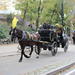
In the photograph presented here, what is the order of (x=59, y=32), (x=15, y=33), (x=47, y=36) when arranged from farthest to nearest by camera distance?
(x=59, y=32) → (x=47, y=36) → (x=15, y=33)

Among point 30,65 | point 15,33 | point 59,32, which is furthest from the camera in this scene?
point 59,32

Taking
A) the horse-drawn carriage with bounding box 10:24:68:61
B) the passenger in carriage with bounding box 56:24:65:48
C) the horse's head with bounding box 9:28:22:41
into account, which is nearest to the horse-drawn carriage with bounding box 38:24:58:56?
the horse-drawn carriage with bounding box 10:24:68:61

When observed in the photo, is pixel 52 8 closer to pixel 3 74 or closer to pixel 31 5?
pixel 31 5

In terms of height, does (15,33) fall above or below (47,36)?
above

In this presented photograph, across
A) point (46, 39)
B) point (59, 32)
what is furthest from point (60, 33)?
point (46, 39)

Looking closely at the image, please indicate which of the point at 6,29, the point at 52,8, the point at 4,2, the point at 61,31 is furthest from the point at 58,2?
the point at 61,31

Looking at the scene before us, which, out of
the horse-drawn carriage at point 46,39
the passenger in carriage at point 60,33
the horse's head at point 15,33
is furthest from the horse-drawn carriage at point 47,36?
the horse's head at point 15,33

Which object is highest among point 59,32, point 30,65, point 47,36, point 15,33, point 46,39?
point 15,33

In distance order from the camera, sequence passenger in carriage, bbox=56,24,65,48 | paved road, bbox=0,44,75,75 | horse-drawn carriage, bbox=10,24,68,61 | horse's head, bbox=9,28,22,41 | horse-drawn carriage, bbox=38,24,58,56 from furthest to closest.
→ 1. passenger in carriage, bbox=56,24,65,48
2. horse-drawn carriage, bbox=38,24,58,56
3. horse-drawn carriage, bbox=10,24,68,61
4. horse's head, bbox=9,28,22,41
5. paved road, bbox=0,44,75,75

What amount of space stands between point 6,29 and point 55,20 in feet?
46.2

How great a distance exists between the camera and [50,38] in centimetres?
2244

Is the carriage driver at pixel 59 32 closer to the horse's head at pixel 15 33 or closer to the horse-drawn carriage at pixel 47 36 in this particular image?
the horse-drawn carriage at pixel 47 36

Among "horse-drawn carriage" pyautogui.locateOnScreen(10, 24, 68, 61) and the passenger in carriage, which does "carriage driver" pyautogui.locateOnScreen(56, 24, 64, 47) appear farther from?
"horse-drawn carriage" pyautogui.locateOnScreen(10, 24, 68, 61)

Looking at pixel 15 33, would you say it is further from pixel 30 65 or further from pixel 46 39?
pixel 46 39
